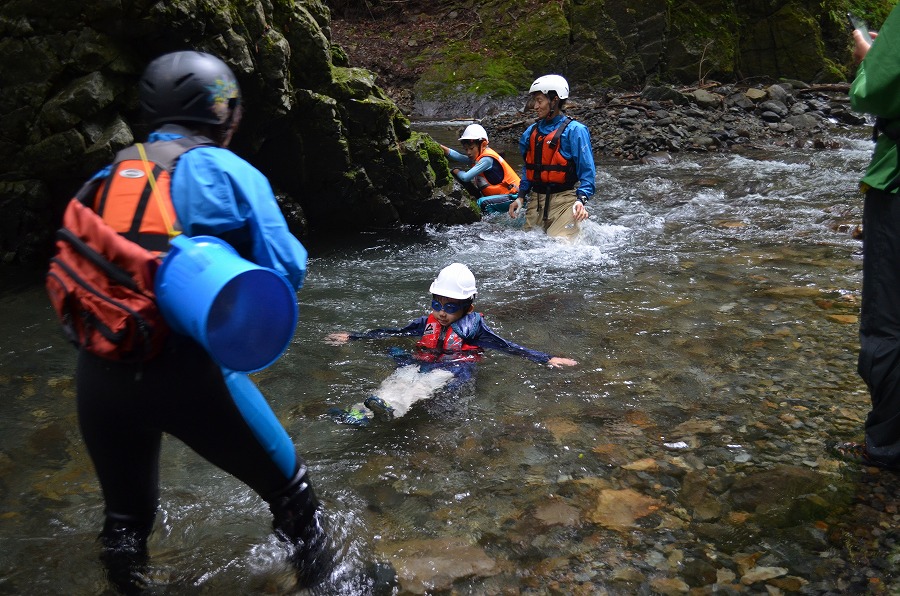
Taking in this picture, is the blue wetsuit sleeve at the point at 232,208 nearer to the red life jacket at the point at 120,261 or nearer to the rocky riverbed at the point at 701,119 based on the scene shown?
the red life jacket at the point at 120,261

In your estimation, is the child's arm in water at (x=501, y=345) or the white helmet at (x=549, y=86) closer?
the child's arm in water at (x=501, y=345)

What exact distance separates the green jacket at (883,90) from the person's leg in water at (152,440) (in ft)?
9.50

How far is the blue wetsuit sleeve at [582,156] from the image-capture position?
8180mm

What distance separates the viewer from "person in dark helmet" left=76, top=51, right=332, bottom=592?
2.29 meters

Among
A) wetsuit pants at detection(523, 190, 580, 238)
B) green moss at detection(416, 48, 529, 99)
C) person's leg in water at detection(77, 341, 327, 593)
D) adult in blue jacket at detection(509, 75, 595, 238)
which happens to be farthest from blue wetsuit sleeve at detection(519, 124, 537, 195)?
green moss at detection(416, 48, 529, 99)

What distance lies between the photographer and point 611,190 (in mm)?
A: 12461

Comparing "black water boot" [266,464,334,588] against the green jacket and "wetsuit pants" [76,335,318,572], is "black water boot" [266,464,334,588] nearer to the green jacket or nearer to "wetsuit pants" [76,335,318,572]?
"wetsuit pants" [76,335,318,572]

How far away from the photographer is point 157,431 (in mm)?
2576

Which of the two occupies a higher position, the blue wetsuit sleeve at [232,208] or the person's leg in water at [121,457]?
the blue wetsuit sleeve at [232,208]

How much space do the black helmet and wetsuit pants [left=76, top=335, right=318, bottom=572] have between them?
750 mm

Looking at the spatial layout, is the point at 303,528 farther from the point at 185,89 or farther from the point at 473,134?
the point at 473,134

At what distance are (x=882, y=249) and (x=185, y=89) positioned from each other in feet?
10.3

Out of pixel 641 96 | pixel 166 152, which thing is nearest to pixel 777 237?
pixel 166 152

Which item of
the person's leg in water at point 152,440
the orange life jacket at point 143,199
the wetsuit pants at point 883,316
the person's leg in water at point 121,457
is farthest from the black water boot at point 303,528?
the wetsuit pants at point 883,316
